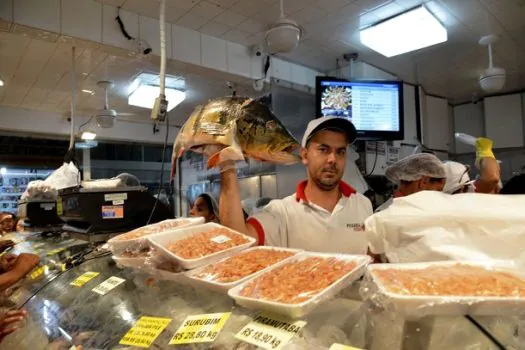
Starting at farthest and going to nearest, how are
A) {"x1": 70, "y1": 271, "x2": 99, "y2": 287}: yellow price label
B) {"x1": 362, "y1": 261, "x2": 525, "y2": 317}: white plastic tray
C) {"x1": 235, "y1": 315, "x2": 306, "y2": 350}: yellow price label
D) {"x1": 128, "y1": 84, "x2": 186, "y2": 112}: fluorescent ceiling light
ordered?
1. {"x1": 128, "y1": 84, "x2": 186, "y2": 112}: fluorescent ceiling light
2. {"x1": 70, "y1": 271, "x2": 99, "y2": 287}: yellow price label
3. {"x1": 235, "y1": 315, "x2": 306, "y2": 350}: yellow price label
4. {"x1": 362, "y1": 261, "x2": 525, "y2": 317}: white plastic tray

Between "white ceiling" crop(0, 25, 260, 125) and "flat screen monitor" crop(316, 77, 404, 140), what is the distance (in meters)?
1.36

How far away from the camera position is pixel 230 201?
175cm

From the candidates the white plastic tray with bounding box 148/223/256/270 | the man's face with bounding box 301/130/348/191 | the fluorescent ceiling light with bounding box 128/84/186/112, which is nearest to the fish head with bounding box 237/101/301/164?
the white plastic tray with bounding box 148/223/256/270

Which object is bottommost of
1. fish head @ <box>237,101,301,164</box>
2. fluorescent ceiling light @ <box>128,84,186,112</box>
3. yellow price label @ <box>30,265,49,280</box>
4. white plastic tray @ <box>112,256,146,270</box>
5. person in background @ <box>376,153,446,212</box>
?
yellow price label @ <box>30,265,49,280</box>

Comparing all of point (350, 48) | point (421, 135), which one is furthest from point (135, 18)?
point (421, 135)

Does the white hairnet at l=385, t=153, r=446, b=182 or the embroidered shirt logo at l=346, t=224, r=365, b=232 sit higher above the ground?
the white hairnet at l=385, t=153, r=446, b=182

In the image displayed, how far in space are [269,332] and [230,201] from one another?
3.11ft

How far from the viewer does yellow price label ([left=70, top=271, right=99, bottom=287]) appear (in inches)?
63.4

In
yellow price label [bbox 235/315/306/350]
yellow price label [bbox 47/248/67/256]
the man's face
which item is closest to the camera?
yellow price label [bbox 235/315/306/350]

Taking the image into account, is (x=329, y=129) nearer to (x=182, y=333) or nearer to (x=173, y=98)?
(x=182, y=333)

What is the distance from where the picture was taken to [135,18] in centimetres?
363

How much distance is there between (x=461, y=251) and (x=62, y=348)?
1184 millimetres

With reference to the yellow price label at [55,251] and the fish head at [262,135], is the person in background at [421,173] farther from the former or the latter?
the yellow price label at [55,251]

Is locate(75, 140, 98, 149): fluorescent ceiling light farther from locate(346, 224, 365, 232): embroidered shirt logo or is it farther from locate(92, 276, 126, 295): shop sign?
locate(346, 224, 365, 232): embroidered shirt logo
